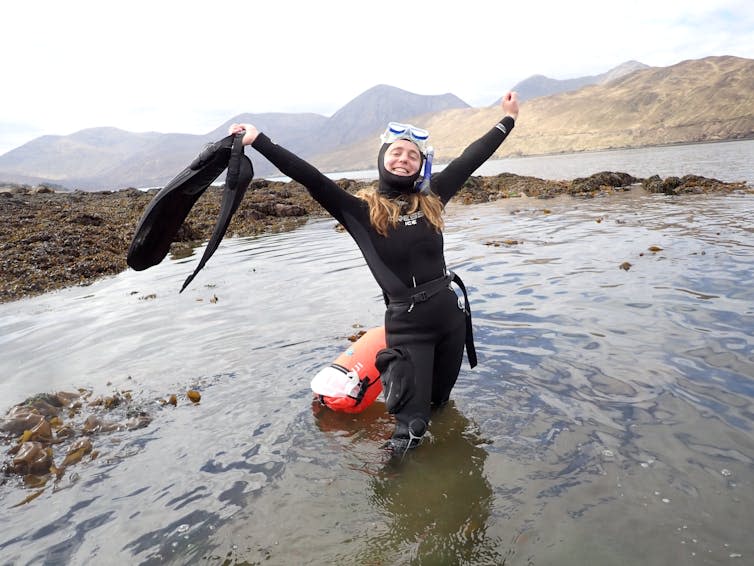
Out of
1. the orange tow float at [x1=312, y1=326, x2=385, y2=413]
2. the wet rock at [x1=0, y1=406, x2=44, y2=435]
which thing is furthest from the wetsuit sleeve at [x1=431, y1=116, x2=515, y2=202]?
the wet rock at [x1=0, y1=406, x2=44, y2=435]

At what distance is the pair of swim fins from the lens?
4.16 m

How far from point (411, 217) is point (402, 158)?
1.80ft

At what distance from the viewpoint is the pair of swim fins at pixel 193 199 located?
4.16 meters

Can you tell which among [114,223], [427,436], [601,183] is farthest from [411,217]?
[601,183]

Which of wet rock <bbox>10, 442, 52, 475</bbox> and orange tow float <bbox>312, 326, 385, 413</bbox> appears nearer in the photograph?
wet rock <bbox>10, 442, 52, 475</bbox>

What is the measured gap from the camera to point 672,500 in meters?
3.24

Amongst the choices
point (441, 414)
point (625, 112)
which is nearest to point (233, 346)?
point (441, 414)

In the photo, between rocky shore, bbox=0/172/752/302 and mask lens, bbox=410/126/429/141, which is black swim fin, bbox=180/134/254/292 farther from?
rocky shore, bbox=0/172/752/302

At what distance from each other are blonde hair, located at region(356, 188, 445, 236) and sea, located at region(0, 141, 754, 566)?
6.48ft

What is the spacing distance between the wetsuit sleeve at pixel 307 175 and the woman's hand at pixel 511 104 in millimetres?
2219

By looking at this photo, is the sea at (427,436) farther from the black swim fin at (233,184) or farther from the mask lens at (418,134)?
the mask lens at (418,134)

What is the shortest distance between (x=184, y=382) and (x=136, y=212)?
22.0 metres

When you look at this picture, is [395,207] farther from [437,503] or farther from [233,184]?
[437,503]

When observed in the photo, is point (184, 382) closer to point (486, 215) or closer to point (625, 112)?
point (486, 215)
